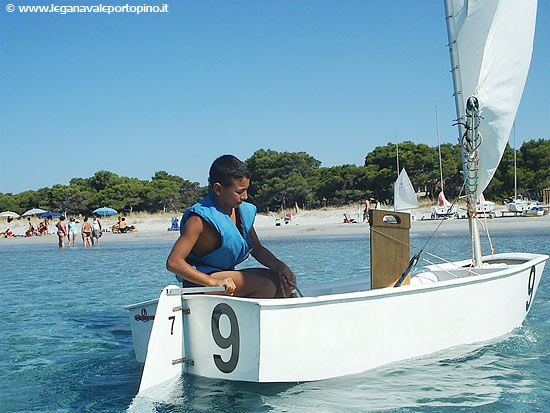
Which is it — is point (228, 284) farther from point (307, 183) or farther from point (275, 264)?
point (307, 183)

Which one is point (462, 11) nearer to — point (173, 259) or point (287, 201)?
point (173, 259)

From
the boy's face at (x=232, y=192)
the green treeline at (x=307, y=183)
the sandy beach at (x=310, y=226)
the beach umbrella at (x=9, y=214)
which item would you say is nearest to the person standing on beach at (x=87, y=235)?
the sandy beach at (x=310, y=226)

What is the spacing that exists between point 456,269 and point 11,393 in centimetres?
446

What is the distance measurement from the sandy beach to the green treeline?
3.59 meters

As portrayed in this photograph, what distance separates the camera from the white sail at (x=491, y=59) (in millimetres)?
5617

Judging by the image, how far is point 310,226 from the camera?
31.1m

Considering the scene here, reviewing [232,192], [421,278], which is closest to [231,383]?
[232,192]

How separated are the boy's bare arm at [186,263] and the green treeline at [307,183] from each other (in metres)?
30.5

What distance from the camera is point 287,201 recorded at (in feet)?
139

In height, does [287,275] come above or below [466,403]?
above

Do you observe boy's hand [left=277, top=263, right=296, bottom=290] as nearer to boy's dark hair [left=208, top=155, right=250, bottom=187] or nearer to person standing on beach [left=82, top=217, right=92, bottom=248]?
boy's dark hair [left=208, top=155, right=250, bottom=187]

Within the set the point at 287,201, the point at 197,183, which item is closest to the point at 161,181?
the point at 197,183

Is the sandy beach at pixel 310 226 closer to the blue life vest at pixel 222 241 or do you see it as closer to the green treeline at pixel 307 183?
the green treeline at pixel 307 183

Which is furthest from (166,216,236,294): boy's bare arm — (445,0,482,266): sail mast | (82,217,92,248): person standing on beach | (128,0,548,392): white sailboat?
(82,217,92,248): person standing on beach
